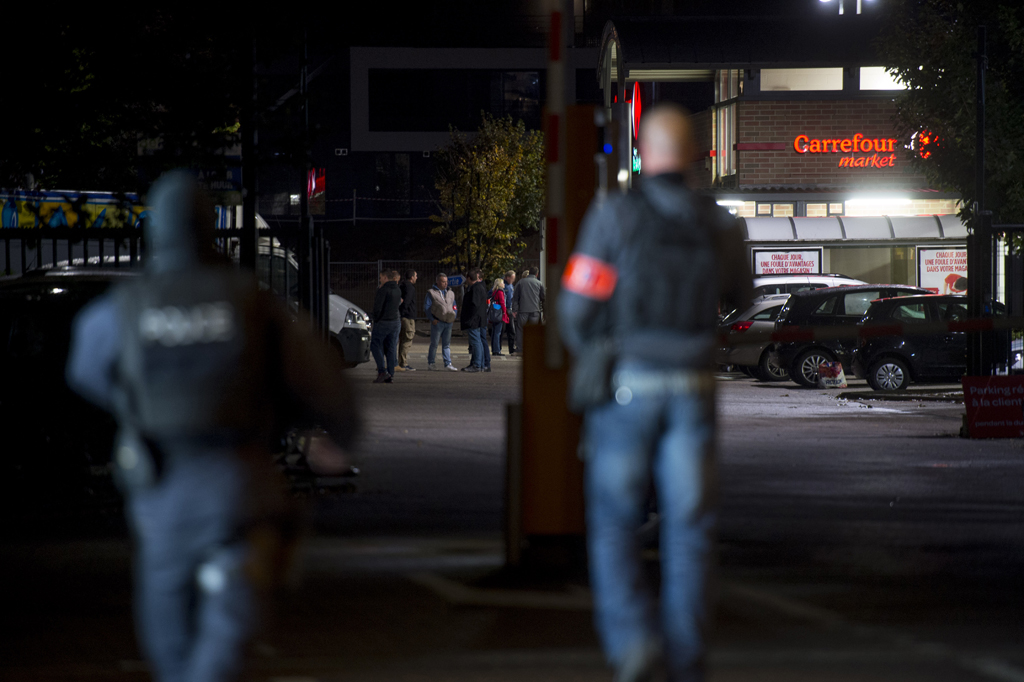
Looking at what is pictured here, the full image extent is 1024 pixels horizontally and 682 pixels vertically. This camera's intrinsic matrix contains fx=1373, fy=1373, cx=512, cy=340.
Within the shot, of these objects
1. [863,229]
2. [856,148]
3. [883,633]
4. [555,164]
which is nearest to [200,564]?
[883,633]

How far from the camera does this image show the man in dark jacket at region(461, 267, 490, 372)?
76.1 feet

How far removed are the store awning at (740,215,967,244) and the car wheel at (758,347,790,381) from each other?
10.6 meters

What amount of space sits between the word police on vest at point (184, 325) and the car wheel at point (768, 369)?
19447 mm

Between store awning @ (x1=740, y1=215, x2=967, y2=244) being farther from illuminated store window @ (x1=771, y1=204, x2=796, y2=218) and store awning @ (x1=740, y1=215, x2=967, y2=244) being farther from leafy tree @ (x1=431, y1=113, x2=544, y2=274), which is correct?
leafy tree @ (x1=431, y1=113, x2=544, y2=274)

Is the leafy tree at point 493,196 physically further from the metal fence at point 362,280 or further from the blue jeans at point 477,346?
the blue jeans at point 477,346

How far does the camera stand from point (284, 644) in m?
5.41

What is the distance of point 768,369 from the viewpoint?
2233 centimetres

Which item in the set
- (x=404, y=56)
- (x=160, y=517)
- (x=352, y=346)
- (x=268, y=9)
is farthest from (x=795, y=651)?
(x=404, y=56)

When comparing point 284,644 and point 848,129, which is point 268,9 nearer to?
point 284,644

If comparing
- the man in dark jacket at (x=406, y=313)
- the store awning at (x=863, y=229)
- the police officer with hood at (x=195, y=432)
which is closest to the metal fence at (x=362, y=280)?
the store awning at (x=863, y=229)

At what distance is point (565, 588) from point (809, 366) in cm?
1536

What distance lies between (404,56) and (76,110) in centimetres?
4823

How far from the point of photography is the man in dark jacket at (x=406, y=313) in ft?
76.0

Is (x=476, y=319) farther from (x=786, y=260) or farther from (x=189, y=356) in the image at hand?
(x=189, y=356)
